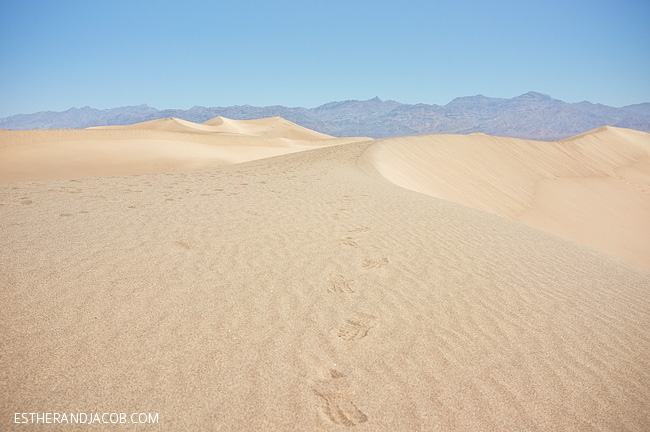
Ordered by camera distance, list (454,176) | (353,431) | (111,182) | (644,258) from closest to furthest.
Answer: (353,431) → (111,182) → (644,258) → (454,176)

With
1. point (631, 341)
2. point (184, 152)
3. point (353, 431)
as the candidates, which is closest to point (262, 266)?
point (353, 431)

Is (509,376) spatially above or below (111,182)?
below

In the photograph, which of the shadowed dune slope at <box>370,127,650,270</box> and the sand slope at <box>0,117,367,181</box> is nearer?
the shadowed dune slope at <box>370,127,650,270</box>

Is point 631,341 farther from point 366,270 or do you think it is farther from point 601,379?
point 366,270

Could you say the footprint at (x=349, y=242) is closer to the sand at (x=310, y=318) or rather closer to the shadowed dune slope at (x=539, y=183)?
the sand at (x=310, y=318)

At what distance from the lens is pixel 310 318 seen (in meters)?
2.97

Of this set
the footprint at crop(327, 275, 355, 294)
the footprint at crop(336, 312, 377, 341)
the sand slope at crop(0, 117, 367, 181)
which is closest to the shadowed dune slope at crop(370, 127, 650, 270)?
the footprint at crop(327, 275, 355, 294)

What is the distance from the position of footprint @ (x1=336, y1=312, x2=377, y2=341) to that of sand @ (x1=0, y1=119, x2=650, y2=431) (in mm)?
16

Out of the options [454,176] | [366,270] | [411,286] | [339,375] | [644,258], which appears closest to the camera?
[339,375]

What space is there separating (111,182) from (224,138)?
89.4 ft

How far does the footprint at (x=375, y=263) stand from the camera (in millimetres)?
4055

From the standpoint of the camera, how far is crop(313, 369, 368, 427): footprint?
6.80 feet

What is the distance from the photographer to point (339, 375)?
239cm

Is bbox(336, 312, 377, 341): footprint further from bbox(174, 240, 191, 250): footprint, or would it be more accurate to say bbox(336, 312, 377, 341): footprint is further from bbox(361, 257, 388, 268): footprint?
bbox(174, 240, 191, 250): footprint
